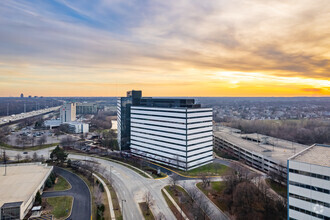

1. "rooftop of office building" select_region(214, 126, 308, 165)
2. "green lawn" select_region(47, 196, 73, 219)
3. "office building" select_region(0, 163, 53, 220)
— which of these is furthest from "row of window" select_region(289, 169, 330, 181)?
"office building" select_region(0, 163, 53, 220)

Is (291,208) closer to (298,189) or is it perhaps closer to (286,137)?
(298,189)

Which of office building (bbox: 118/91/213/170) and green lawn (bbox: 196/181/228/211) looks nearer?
green lawn (bbox: 196/181/228/211)

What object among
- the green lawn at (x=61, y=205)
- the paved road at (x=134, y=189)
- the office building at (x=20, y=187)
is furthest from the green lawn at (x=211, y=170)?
the office building at (x=20, y=187)

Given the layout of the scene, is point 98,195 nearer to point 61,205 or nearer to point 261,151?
point 61,205

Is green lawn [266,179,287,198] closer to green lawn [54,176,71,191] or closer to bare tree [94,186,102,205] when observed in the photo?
bare tree [94,186,102,205]

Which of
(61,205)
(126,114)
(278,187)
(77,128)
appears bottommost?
(61,205)

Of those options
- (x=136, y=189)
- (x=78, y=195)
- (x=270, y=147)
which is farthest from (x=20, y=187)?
(x=270, y=147)
